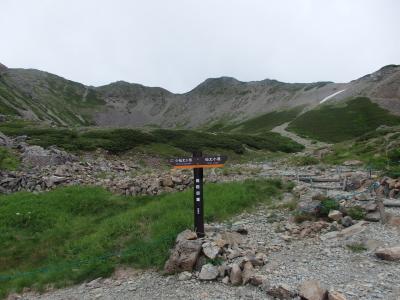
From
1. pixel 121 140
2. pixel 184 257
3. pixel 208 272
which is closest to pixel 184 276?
pixel 184 257

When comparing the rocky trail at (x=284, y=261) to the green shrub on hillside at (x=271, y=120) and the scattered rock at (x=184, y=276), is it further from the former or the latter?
the green shrub on hillside at (x=271, y=120)

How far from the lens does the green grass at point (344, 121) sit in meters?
83.7

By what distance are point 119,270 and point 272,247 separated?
16.8 ft

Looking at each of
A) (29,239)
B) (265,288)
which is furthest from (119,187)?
(265,288)

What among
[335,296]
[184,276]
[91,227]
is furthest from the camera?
[91,227]

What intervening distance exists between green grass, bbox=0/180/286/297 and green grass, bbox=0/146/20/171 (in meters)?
7.41

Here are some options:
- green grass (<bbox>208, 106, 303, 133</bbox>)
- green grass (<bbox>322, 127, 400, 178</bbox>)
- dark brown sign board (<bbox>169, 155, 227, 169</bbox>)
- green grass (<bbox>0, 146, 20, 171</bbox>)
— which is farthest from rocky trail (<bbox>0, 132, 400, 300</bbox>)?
green grass (<bbox>208, 106, 303, 133</bbox>)

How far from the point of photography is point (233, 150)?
51.5 m

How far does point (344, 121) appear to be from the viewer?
9394cm

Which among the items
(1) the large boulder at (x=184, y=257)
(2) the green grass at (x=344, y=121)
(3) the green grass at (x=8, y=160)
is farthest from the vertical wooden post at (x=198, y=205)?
(2) the green grass at (x=344, y=121)

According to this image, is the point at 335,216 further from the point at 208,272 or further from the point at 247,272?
the point at 208,272

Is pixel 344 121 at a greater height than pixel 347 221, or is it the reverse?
pixel 344 121

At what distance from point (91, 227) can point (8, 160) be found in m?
15.6

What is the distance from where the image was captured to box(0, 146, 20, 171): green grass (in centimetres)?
2752
